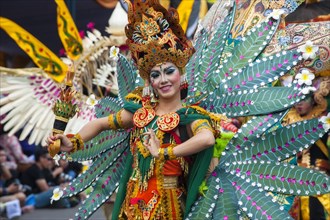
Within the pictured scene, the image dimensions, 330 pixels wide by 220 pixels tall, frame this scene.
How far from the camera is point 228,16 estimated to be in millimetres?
4715

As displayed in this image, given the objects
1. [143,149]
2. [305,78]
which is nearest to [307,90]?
[305,78]

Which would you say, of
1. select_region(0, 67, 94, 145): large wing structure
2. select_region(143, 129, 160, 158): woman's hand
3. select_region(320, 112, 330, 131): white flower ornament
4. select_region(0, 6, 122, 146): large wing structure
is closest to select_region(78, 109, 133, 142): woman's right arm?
select_region(143, 129, 160, 158): woman's hand

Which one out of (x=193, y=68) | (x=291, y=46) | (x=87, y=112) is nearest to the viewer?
(x=193, y=68)

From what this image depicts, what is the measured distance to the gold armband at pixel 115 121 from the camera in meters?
4.44

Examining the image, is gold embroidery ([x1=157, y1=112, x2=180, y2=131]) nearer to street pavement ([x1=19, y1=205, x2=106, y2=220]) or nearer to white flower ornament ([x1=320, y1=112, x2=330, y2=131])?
white flower ornament ([x1=320, y1=112, x2=330, y2=131])

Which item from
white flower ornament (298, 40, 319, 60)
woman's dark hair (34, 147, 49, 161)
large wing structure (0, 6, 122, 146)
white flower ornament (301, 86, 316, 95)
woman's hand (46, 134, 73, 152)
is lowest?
woman's hand (46, 134, 73, 152)

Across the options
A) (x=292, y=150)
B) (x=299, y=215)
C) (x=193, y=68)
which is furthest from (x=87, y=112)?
(x=292, y=150)

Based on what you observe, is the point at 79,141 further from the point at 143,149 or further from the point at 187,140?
the point at 187,140

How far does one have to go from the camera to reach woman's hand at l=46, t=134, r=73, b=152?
420cm

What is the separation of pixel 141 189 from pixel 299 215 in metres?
3.06

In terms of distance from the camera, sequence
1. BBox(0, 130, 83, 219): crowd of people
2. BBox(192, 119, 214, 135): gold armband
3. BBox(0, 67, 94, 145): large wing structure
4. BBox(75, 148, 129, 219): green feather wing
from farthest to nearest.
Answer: BBox(0, 130, 83, 219): crowd of people
BBox(0, 67, 94, 145): large wing structure
BBox(75, 148, 129, 219): green feather wing
BBox(192, 119, 214, 135): gold armband

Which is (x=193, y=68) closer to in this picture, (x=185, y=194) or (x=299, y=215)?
(x=185, y=194)

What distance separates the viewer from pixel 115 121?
444 cm

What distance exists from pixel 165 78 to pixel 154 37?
0.22 metres
